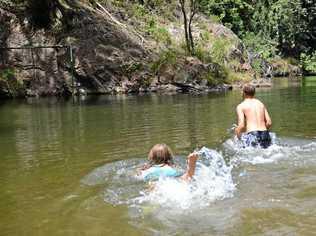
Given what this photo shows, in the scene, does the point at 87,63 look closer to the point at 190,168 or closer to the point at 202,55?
the point at 202,55

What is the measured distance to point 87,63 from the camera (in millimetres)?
35062

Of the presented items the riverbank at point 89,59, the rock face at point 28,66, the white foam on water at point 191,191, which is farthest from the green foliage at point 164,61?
the white foam on water at point 191,191

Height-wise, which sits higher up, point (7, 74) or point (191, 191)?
point (7, 74)

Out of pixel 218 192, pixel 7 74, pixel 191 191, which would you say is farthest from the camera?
pixel 7 74

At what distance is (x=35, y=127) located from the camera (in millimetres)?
17859

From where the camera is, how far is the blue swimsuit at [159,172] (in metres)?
8.29

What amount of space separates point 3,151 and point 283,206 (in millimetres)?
7769

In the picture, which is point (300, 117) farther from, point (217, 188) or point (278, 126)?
point (217, 188)

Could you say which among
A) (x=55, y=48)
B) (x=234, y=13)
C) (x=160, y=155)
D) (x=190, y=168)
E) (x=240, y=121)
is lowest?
(x=190, y=168)

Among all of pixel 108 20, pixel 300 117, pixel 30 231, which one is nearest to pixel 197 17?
pixel 108 20

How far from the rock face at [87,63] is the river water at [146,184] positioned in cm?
1645

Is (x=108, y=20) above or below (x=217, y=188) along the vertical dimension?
above

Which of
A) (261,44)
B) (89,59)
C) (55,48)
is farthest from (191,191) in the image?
(261,44)

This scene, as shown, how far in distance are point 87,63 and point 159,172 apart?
2737 centimetres
